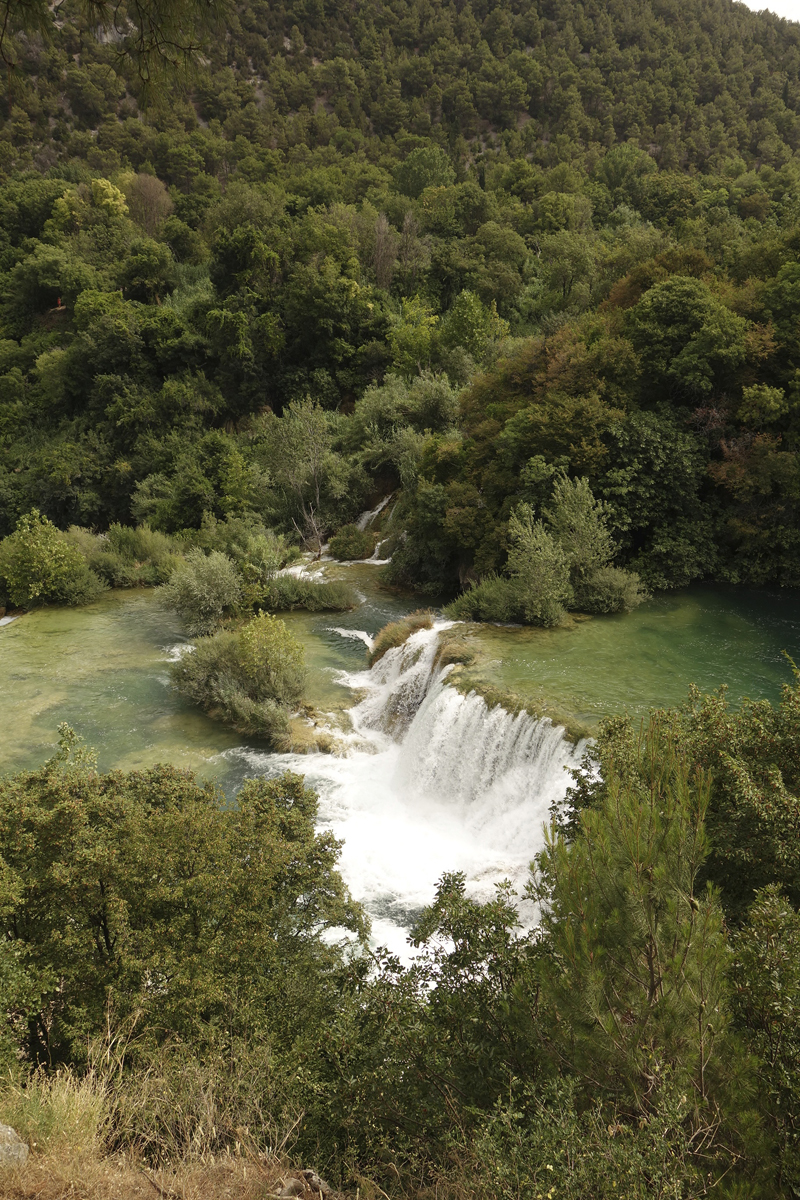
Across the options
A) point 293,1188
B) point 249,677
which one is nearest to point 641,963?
point 293,1188

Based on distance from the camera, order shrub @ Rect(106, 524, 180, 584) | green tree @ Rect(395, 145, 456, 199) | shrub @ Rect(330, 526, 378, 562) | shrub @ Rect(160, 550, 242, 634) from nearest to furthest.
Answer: shrub @ Rect(160, 550, 242, 634) < shrub @ Rect(106, 524, 180, 584) < shrub @ Rect(330, 526, 378, 562) < green tree @ Rect(395, 145, 456, 199)

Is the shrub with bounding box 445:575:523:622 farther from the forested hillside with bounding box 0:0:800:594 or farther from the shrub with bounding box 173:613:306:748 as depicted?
the shrub with bounding box 173:613:306:748

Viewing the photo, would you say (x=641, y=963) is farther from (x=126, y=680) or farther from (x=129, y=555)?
(x=129, y=555)

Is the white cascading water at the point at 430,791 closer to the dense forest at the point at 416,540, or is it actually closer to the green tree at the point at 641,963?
the dense forest at the point at 416,540

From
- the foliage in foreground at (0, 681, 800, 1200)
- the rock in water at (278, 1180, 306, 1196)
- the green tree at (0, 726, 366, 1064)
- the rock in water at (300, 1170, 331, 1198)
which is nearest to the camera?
the foliage in foreground at (0, 681, 800, 1200)

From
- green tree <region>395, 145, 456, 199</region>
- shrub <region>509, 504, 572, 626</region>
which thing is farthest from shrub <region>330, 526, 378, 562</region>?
green tree <region>395, 145, 456, 199</region>

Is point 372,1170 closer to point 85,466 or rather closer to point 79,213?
point 85,466

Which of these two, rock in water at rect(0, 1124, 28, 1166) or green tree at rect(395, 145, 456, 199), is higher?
green tree at rect(395, 145, 456, 199)
